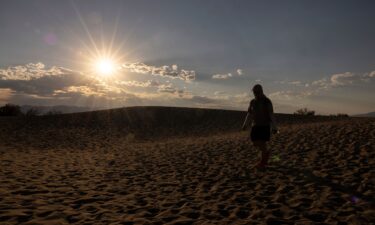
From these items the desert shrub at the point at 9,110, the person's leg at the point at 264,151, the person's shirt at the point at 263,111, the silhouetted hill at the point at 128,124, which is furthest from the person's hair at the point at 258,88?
the desert shrub at the point at 9,110

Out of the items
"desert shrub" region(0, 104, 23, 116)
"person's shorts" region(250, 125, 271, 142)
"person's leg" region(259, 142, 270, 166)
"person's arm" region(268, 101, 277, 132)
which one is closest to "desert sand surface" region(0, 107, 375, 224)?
"person's leg" region(259, 142, 270, 166)

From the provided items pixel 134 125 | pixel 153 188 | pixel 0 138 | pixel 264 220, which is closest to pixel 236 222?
pixel 264 220

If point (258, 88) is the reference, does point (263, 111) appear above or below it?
below

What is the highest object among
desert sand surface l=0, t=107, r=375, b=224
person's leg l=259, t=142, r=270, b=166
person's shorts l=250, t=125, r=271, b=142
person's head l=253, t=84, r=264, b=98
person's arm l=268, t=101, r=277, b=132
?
person's head l=253, t=84, r=264, b=98

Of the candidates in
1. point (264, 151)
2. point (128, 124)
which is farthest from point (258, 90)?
point (128, 124)

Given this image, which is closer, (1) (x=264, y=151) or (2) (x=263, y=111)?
(2) (x=263, y=111)

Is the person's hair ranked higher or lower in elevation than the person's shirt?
higher

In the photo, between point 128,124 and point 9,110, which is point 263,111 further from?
point 9,110

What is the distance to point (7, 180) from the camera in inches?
297

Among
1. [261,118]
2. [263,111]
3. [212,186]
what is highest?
[263,111]

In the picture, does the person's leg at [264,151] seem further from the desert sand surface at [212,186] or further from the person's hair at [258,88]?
the person's hair at [258,88]

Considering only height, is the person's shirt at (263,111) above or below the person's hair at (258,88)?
below

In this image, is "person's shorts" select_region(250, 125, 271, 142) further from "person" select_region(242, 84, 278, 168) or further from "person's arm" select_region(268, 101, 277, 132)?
"person's arm" select_region(268, 101, 277, 132)

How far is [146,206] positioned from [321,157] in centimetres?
650
